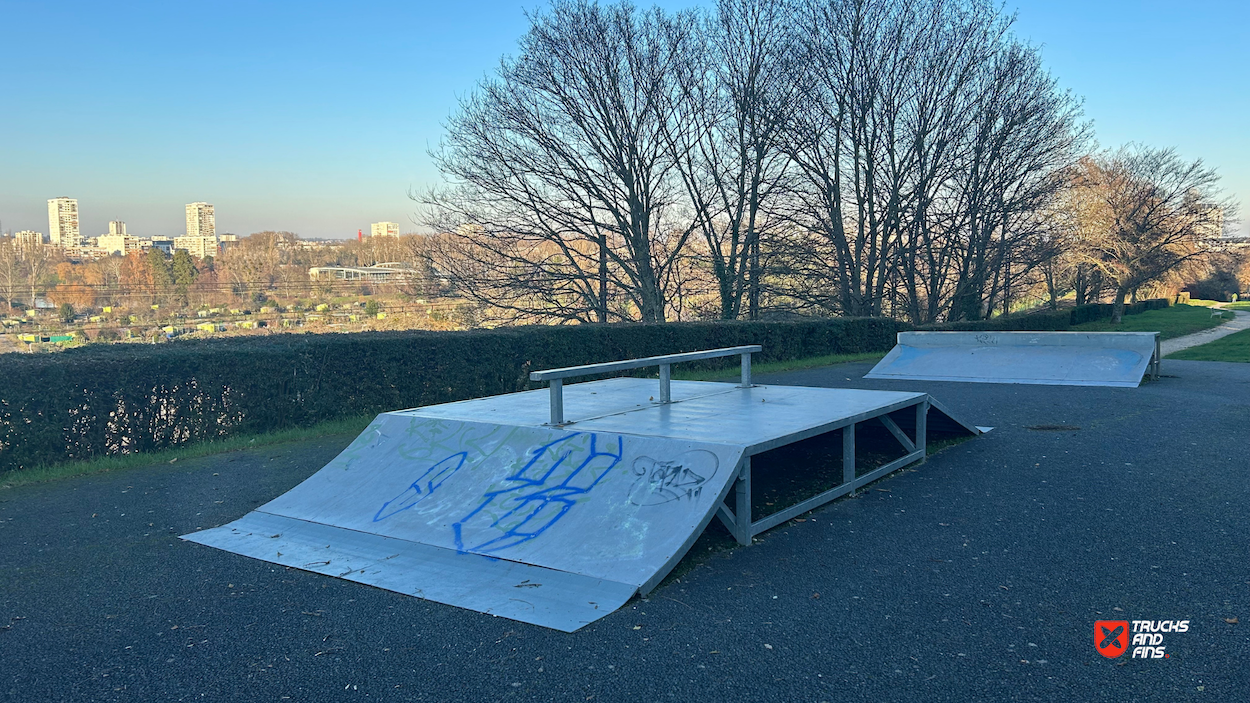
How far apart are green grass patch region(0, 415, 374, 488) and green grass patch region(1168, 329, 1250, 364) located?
59.9 feet

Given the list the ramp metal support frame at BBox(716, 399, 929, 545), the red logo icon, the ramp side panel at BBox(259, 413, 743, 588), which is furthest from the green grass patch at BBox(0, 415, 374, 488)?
the red logo icon

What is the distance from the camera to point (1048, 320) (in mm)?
33500

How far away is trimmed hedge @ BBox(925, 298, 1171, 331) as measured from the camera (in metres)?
24.2

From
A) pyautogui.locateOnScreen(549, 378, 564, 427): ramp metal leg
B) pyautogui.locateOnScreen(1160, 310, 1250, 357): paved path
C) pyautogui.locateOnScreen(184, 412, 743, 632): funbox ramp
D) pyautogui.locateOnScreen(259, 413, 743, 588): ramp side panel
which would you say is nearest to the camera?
pyautogui.locateOnScreen(184, 412, 743, 632): funbox ramp

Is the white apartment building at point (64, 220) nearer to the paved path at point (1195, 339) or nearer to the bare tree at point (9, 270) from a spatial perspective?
the bare tree at point (9, 270)

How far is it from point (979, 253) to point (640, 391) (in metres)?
22.3

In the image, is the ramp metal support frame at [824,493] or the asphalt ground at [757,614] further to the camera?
the ramp metal support frame at [824,493]

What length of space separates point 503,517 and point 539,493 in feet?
0.89

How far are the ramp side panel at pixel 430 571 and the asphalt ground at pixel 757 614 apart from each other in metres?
0.11

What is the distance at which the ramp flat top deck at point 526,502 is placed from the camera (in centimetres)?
423

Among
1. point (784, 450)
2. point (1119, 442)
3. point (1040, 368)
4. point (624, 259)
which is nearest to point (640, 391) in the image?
point (784, 450)

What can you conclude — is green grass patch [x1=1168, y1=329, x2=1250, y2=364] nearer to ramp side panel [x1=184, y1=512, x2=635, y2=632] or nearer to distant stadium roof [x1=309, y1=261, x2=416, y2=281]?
ramp side panel [x1=184, y1=512, x2=635, y2=632]

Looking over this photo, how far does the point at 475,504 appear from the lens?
17.1 ft

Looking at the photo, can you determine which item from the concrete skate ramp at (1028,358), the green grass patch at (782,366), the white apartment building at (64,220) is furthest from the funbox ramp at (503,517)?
the white apartment building at (64,220)
